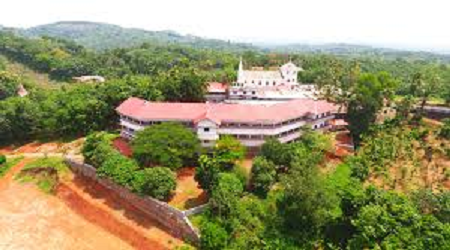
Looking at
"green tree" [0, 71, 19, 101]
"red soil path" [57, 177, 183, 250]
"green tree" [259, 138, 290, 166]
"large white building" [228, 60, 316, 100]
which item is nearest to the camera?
"red soil path" [57, 177, 183, 250]

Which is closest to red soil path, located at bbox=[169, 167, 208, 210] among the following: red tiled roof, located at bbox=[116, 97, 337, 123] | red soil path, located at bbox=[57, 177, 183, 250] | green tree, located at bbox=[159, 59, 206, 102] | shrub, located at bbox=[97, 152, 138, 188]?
red soil path, located at bbox=[57, 177, 183, 250]

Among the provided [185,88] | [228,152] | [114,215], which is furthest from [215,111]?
[114,215]

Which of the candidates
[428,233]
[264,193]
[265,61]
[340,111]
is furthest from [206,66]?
[428,233]

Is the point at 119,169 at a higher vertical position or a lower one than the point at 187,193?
higher

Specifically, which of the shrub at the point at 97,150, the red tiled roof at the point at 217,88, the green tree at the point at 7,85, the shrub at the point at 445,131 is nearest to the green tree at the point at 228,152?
the shrub at the point at 97,150

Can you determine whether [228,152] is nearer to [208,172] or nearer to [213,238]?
[208,172]

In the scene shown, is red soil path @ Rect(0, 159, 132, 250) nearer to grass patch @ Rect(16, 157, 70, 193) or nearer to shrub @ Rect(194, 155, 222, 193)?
grass patch @ Rect(16, 157, 70, 193)

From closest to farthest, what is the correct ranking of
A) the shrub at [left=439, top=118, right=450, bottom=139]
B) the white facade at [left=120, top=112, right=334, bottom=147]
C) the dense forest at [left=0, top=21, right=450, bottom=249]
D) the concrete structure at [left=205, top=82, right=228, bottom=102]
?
1. the dense forest at [left=0, top=21, right=450, bottom=249]
2. the white facade at [left=120, top=112, right=334, bottom=147]
3. the shrub at [left=439, top=118, right=450, bottom=139]
4. the concrete structure at [left=205, top=82, right=228, bottom=102]
